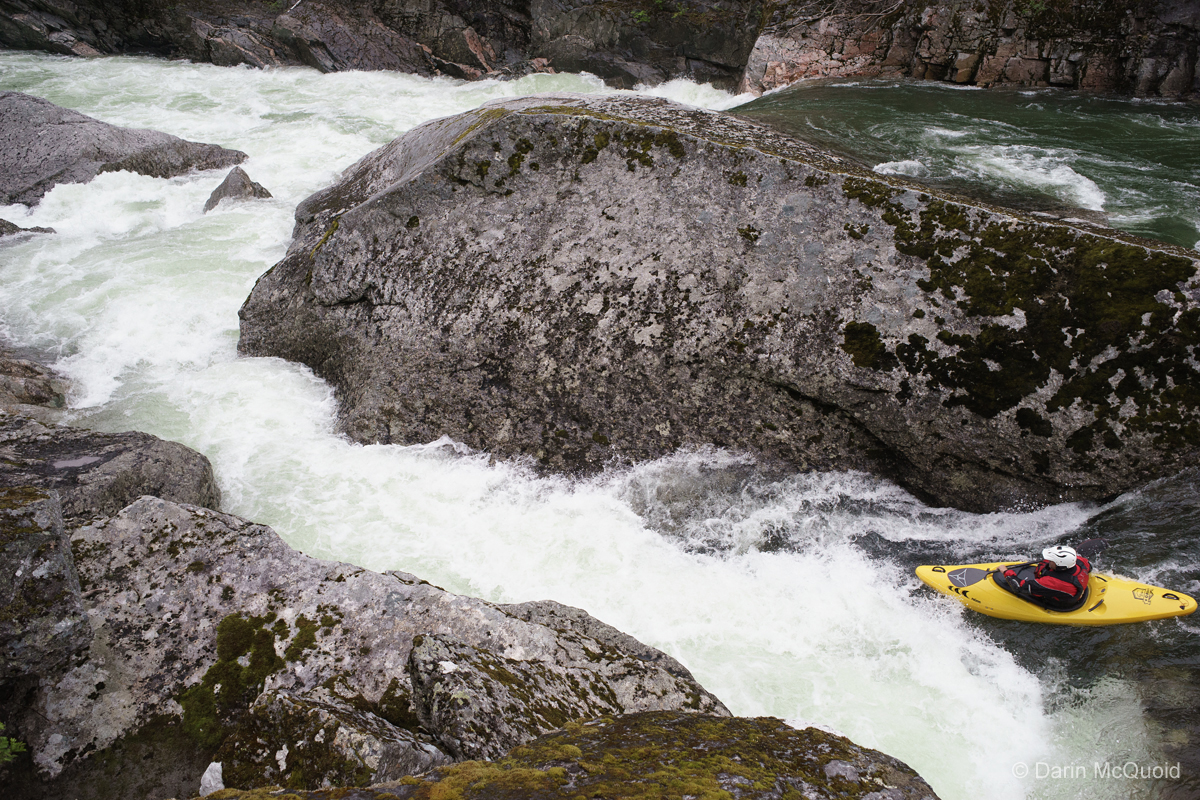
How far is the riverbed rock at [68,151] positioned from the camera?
13.1 meters

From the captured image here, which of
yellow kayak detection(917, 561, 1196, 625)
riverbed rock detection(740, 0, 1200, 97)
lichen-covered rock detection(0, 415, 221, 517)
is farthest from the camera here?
riverbed rock detection(740, 0, 1200, 97)

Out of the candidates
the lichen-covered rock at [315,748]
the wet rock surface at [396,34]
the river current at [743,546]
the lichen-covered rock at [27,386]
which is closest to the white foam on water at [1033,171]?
the river current at [743,546]

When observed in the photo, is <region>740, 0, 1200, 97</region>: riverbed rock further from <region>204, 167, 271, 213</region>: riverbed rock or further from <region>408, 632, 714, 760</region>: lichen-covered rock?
<region>408, 632, 714, 760</region>: lichen-covered rock

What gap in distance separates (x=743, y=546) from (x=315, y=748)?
4088 millimetres

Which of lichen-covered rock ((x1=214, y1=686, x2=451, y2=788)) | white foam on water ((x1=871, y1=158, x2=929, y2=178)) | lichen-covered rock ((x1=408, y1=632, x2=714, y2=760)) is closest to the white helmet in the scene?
lichen-covered rock ((x1=408, y1=632, x2=714, y2=760))

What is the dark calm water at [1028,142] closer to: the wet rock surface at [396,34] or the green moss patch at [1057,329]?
the green moss patch at [1057,329]

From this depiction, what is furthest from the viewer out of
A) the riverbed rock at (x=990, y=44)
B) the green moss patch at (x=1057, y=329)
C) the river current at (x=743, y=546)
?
the riverbed rock at (x=990, y=44)

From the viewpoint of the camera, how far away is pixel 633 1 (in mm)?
21922

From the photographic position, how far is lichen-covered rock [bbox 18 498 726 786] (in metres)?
3.34

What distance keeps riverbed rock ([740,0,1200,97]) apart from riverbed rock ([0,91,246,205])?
49.0 ft

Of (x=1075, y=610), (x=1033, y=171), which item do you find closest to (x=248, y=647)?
(x=1075, y=610)

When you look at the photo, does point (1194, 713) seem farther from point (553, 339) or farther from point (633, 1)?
point (633, 1)

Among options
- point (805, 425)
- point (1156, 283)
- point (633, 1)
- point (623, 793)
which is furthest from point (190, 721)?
point (633, 1)

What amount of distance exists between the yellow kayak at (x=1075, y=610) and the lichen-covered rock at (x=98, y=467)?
6.73 meters
